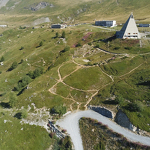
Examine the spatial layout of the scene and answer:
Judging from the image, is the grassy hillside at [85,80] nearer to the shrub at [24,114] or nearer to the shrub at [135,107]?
the shrub at [135,107]

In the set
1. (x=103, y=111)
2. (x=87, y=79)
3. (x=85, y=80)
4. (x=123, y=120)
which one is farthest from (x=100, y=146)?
(x=87, y=79)

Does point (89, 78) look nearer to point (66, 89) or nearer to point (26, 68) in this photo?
point (66, 89)

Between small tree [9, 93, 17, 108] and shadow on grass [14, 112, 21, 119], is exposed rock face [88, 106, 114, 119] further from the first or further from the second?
small tree [9, 93, 17, 108]

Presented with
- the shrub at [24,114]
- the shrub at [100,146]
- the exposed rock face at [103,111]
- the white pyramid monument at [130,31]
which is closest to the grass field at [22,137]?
the shrub at [24,114]

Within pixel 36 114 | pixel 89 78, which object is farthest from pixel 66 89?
pixel 36 114

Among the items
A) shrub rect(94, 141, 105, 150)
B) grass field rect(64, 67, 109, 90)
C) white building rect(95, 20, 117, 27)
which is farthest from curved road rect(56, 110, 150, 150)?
white building rect(95, 20, 117, 27)

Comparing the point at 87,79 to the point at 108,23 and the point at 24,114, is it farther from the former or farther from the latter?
the point at 108,23

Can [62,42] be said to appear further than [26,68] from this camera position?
Yes
